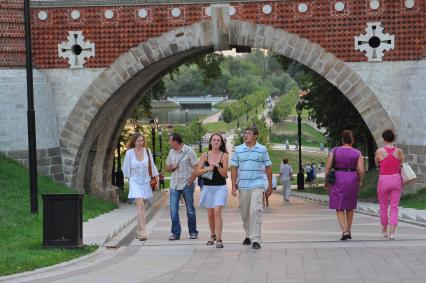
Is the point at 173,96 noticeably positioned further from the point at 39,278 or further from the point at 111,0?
the point at 39,278

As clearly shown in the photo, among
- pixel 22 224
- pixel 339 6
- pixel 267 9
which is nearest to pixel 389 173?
pixel 22 224

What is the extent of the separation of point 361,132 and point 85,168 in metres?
11.9

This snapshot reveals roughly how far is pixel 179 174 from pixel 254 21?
9.32 m

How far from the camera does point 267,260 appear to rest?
1114cm

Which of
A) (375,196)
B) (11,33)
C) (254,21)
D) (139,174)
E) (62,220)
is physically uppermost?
(254,21)

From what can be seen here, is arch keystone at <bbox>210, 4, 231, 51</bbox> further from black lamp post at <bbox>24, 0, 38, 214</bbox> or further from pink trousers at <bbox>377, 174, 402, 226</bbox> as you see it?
pink trousers at <bbox>377, 174, 402, 226</bbox>

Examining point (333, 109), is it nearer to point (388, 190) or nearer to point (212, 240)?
point (388, 190)

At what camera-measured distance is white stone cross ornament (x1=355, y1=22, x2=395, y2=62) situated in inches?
857

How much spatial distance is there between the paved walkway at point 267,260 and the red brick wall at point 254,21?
7928mm

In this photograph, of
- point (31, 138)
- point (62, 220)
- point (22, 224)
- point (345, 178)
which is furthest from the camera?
point (31, 138)

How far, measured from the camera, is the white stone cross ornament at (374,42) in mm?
21766

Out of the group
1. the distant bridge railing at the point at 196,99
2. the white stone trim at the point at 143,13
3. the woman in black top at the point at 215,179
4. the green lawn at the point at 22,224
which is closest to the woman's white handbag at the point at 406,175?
the woman in black top at the point at 215,179

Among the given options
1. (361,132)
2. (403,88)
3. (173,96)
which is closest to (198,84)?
(173,96)

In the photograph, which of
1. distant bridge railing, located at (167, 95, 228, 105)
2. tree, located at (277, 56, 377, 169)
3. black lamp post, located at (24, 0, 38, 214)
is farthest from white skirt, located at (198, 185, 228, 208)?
distant bridge railing, located at (167, 95, 228, 105)
